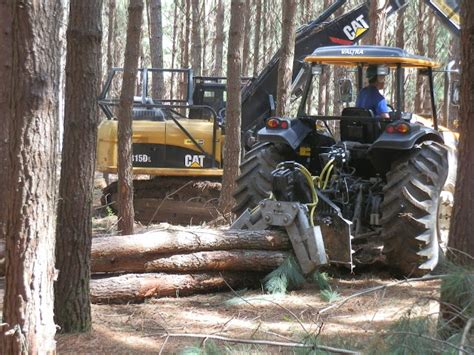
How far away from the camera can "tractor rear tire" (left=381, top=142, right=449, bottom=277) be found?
24.5 feet

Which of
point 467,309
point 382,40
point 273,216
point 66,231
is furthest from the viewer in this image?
point 382,40

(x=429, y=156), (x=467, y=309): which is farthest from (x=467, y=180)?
(x=429, y=156)

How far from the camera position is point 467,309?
12.5ft

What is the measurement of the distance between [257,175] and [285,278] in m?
1.52

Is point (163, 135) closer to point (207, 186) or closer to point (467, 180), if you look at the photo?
point (207, 186)

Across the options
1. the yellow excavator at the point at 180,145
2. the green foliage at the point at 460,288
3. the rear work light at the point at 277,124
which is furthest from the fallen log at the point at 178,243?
the yellow excavator at the point at 180,145

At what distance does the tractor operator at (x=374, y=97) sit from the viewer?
824 cm

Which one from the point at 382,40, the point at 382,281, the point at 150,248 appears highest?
the point at 382,40

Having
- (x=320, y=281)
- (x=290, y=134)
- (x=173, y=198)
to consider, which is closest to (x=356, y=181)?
(x=290, y=134)

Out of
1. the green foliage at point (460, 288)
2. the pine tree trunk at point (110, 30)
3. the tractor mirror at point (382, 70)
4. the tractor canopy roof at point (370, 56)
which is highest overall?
the pine tree trunk at point (110, 30)

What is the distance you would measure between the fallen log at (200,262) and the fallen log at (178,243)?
0.11 feet

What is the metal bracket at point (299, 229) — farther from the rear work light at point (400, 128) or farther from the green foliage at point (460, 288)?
the green foliage at point (460, 288)

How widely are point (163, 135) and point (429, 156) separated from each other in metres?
5.28

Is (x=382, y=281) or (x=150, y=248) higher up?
(x=150, y=248)
